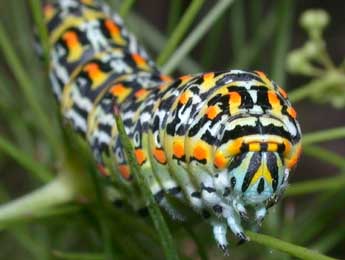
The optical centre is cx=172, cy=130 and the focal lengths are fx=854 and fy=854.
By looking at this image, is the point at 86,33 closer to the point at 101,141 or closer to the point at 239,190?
the point at 101,141

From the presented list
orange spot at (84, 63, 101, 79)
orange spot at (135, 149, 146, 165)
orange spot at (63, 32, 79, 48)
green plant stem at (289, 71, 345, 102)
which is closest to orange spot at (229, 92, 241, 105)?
orange spot at (135, 149, 146, 165)

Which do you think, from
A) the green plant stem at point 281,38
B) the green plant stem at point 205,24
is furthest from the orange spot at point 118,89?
the green plant stem at point 281,38

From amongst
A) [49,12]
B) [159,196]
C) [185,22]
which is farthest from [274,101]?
[49,12]

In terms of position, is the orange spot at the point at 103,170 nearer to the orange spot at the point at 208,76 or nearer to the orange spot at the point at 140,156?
the orange spot at the point at 140,156

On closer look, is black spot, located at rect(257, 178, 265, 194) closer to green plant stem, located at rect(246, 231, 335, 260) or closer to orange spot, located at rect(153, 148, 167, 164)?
green plant stem, located at rect(246, 231, 335, 260)

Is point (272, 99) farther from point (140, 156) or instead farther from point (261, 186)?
point (140, 156)

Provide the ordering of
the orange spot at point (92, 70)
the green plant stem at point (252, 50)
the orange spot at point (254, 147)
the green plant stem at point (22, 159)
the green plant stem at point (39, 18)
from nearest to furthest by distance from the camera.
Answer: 1. the orange spot at point (254, 147)
2. the green plant stem at point (39, 18)
3. the green plant stem at point (22, 159)
4. the orange spot at point (92, 70)
5. the green plant stem at point (252, 50)
